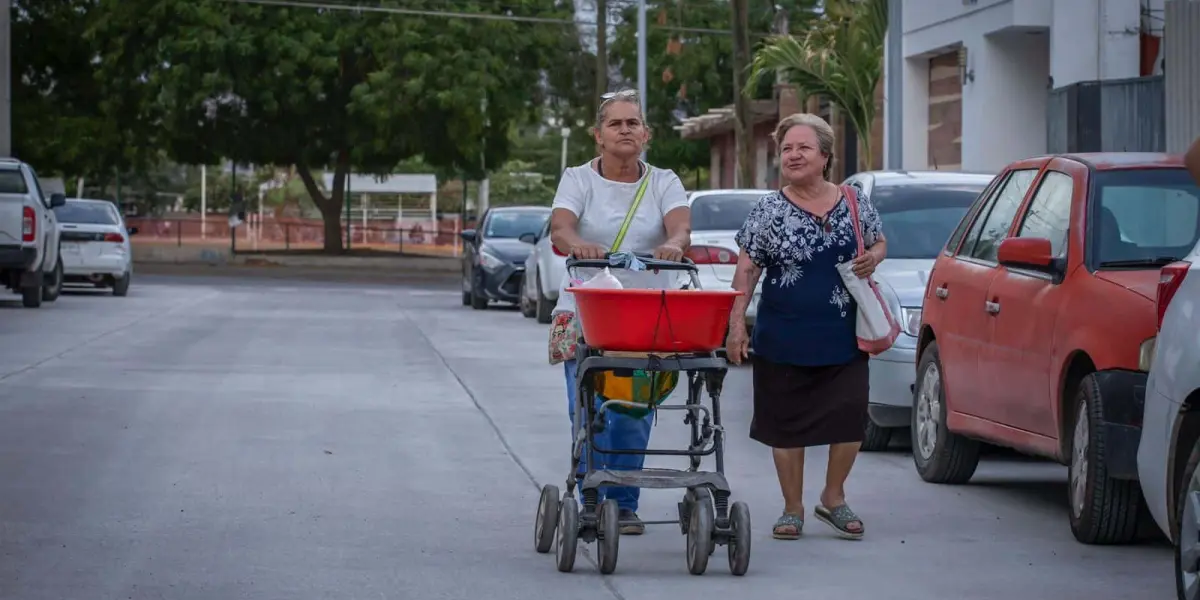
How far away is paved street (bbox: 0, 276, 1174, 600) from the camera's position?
734cm

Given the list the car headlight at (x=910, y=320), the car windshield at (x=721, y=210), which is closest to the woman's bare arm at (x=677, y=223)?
the car headlight at (x=910, y=320)

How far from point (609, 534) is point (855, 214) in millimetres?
1807

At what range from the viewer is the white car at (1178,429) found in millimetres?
6375

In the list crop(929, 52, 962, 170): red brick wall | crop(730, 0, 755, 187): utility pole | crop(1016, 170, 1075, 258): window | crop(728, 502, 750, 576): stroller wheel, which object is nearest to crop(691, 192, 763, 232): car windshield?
crop(929, 52, 962, 170): red brick wall

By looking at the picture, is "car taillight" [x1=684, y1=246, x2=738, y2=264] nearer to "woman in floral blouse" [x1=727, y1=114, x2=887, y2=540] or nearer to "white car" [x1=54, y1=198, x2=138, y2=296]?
"woman in floral blouse" [x1=727, y1=114, x2=887, y2=540]

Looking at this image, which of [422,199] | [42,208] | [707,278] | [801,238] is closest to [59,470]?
[801,238]

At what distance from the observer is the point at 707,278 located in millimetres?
18266

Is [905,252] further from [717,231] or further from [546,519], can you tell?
[717,231]

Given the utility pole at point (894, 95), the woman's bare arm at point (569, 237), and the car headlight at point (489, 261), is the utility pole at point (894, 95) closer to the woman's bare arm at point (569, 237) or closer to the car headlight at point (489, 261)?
the car headlight at point (489, 261)

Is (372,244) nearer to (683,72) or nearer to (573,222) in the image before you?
(683,72)

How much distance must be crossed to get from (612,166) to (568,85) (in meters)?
47.0

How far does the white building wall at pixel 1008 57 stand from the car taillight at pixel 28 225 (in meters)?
11.0

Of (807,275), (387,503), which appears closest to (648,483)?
(807,275)

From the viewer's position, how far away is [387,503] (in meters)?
9.38
